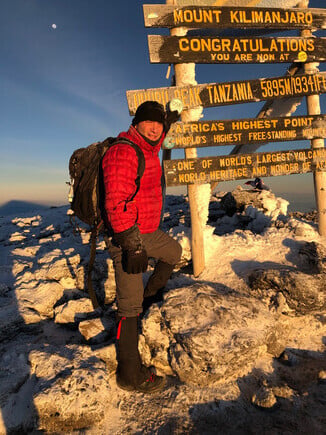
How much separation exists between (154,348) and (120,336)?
62 cm

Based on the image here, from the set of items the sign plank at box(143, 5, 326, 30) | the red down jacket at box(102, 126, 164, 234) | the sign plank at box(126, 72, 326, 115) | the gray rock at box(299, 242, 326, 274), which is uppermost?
the sign plank at box(143, 5, 326, 30)

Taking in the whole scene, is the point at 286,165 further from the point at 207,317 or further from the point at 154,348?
the point at 154,348

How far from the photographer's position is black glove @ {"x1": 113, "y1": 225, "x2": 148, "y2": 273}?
7.89 ft

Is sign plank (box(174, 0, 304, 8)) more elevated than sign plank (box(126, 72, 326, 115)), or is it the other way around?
sign plank (box(174, 0, 304, 8))

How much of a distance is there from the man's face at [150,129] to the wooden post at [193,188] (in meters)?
1.98

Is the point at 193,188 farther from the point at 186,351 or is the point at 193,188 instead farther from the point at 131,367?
the point at 131,367

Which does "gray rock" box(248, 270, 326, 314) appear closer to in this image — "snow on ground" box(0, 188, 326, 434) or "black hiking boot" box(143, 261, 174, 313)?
"snow on ground" box(0, 188, 326, 434)

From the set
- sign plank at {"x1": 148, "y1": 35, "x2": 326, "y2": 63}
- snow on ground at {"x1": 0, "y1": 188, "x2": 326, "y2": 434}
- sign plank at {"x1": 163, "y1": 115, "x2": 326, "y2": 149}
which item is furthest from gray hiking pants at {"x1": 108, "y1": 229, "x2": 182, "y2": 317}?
sign plank at {"x1": 148, "y1": 35, "x2": 326, "y2": 63}

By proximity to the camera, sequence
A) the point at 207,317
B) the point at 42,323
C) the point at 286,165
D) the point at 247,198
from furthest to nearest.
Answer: the point at 247,198 → the point at 286,165 → the point at 42,323 → the point at 207,317

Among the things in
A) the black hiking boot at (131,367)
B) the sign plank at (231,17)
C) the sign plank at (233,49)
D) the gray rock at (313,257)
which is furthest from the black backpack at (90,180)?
the gray rock at (313,257)

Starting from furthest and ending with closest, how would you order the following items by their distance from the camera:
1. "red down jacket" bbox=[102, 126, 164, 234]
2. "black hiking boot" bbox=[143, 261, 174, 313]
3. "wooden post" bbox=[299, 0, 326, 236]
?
"wooden post" bbox=[299, 0, 326, 236] → "black hiking boot" bbox=[143, 261, 174, 313] → "red down jacket" bbox=[102, 126, 164, 234]

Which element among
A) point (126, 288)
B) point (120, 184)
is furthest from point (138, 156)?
point (126, 288)

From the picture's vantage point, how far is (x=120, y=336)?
2.64 m

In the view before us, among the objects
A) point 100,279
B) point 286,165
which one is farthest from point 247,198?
point 100,279
